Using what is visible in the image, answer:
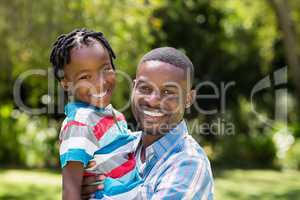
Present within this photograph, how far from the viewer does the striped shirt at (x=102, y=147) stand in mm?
2230

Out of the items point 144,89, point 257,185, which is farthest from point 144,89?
point 257,185

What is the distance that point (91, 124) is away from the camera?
7.64ft

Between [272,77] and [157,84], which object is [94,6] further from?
[272,77]

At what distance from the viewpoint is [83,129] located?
7.47ft

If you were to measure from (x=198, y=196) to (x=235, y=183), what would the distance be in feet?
33.3

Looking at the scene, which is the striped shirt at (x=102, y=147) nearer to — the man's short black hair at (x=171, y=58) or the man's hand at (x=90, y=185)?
the man's hand at (x=90, y=185)

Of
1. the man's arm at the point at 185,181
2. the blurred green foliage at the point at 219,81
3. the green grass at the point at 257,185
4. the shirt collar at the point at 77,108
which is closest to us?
the man's arm at the point at 185,181

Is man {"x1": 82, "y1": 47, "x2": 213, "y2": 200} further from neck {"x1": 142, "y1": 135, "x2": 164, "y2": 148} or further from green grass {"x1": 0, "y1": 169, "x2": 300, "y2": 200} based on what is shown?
green grass {"x1": 0, "y1": 169, "x2": 300, "y2": 200}

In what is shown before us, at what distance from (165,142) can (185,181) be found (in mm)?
211

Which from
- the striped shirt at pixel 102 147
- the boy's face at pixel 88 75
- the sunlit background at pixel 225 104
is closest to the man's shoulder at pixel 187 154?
the striped shirt at pixel 102 147

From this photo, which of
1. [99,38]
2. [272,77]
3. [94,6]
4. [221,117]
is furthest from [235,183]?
[99,38]

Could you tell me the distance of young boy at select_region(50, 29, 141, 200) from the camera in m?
2.22

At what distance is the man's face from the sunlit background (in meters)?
8.05

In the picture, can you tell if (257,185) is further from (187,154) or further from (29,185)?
(187,154)
